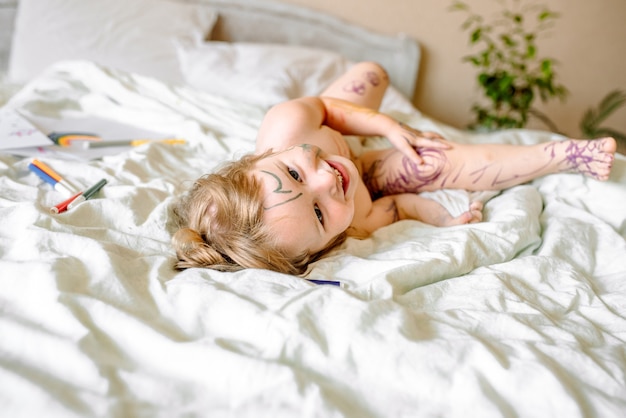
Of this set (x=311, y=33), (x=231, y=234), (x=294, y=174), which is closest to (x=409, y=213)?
(x=294, y=174)

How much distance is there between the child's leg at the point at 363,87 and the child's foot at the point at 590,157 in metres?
0.66

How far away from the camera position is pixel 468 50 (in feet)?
9.12

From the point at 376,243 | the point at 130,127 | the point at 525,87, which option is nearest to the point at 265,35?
the point at 130,127

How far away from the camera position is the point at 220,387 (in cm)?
68

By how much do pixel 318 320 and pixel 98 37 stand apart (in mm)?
1900

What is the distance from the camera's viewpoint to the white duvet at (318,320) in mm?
674

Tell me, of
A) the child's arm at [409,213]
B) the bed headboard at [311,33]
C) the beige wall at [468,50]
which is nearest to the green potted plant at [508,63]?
the beige wall at [468,50]

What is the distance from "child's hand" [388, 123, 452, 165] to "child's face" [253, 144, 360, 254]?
29cm

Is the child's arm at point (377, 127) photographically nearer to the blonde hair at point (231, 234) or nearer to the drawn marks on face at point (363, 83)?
the drawn marks on face at point (363, 83)

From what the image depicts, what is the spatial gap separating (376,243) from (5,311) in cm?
76

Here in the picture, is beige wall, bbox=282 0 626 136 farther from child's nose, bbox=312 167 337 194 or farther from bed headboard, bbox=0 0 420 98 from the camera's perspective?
child's nose, bbox=312 167 337 194

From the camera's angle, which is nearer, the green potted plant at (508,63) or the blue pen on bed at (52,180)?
the blue pen on bed at (52,180)

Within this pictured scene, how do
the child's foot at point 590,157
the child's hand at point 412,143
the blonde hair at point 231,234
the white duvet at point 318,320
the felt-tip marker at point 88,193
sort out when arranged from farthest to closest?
1. the child's hand at point 412,143
2. the child's foot at point 590,157
3. the felt-tip marker at point 88,193
4. the blonde hair at point 231,234
5. the white duvet at point 318,320

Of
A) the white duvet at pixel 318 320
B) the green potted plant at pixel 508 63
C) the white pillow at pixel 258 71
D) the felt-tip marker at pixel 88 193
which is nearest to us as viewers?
the white duvet at pixel 318 320
